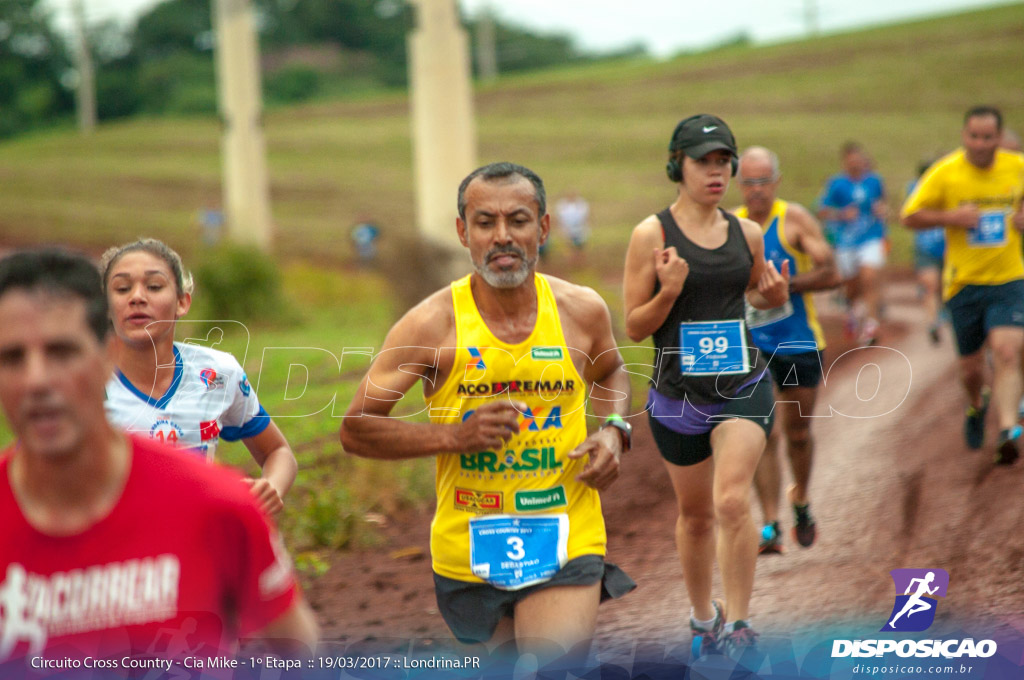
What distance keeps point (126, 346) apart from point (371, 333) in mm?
14523

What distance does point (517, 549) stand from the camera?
409 centimetres

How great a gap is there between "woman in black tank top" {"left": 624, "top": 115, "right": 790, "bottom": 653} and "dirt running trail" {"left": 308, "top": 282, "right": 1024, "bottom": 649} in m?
0.67

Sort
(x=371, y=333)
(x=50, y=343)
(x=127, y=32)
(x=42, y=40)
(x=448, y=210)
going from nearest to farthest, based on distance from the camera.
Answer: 1. (x=50, y=343)
2. (x=448, y=210)
3. (x=371, y=333)
4. (x=42, y=40)
5. (x=127, y=32)

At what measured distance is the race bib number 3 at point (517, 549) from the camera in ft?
13.4

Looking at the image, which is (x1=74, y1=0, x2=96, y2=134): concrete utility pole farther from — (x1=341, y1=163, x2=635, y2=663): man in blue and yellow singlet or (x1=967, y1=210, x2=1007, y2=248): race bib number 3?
(x1=341, y1=163, x2=635, y2=663): man in blue and yellow singlet

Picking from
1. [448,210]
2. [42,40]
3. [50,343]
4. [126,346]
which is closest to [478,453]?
[126,346]

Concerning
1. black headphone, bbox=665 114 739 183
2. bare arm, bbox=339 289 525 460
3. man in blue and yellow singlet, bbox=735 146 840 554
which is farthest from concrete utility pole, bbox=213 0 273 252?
bare arm, bbox=339 289 525 460

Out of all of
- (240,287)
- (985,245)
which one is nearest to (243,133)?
(240,287)

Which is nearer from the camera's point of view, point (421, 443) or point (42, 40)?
point (421, 443)

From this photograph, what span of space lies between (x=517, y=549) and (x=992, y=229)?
5.06 metres

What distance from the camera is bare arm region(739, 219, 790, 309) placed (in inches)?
213

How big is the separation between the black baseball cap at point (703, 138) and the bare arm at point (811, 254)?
5.04 ft

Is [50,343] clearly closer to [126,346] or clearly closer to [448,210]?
[126,346]

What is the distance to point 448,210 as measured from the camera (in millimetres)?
13875
